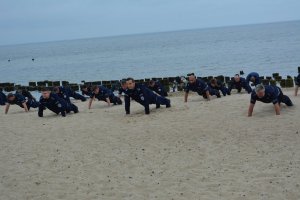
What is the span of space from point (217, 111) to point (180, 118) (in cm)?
147

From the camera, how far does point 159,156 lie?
9484 millimetres

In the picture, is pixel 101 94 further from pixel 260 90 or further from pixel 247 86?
pixel 260 90

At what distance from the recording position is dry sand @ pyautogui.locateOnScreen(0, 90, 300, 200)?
7.38 meters

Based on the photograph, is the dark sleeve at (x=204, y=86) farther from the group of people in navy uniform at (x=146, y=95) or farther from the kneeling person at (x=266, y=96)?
the kneeling person at (x=266, y=96)

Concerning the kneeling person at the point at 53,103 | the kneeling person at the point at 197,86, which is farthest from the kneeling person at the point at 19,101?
the kneeling person at the point at 197,86

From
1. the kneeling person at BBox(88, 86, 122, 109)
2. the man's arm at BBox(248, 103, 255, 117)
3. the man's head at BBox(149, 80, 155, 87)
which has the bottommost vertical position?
the man's arm at BBox(248, 103, 255, 117)

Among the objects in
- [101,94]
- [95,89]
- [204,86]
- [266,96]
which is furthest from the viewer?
[101,94]

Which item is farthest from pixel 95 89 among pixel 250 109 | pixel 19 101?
pixel 250 109

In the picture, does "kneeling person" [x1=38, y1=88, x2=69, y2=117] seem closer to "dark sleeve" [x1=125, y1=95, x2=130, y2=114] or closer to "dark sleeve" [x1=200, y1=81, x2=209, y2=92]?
"dark sleeve" [x1=125, y1=95, x2=130, y2=114]

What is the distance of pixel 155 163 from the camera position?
8953 millimetres

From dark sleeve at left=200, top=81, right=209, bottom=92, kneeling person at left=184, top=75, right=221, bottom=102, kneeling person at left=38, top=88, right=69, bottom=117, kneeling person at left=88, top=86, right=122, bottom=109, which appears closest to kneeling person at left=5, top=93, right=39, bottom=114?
kneeling person at left=38, top=88, right=69, bottom=117

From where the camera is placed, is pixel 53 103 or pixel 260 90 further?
pixel 53 103

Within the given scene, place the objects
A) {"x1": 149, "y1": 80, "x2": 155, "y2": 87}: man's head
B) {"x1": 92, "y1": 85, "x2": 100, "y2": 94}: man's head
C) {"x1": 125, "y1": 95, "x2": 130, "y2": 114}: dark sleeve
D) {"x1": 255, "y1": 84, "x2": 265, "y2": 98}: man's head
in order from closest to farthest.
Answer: {"x1": 255, "y1": 84, "x2": 265, "y2": 98}: man's head < {"x1": 125, "y1": 95, "x2": 130, "y2": 114}: dark sleeve < {"x1": 92, "y1": 85, "x2": 100, "y2": 94}: man's head < {"x1": 149, "y1": 80, "x2": 155, "y2": 87}: man's head

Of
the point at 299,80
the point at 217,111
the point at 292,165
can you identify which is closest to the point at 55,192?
the point at 292,165
